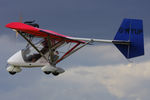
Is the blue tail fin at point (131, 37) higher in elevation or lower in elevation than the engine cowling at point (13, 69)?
higher

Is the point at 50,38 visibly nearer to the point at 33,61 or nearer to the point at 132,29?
the point at 33,61

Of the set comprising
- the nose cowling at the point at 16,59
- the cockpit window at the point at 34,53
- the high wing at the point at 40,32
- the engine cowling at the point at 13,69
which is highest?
the high wing at the point at 40,32

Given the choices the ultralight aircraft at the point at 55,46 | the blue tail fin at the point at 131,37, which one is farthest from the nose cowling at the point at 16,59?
the blue tail fin at the point at 131,37

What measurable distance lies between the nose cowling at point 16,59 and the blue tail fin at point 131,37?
8496mm

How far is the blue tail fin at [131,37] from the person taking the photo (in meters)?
38.2

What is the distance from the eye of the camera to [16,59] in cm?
3909

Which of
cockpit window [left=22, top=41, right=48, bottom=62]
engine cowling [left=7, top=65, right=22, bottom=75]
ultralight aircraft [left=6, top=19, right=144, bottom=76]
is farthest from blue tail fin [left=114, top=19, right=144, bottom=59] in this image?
engine cowling [left=7, top=65, right=22, bottom=75]

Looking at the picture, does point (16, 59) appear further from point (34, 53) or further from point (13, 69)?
point (34, 53)

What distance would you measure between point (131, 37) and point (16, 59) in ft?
33.5

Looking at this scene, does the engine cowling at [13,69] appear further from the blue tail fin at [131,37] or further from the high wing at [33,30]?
the blue tail fin at [131,37]

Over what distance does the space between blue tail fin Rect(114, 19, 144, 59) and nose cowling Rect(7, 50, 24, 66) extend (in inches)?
334

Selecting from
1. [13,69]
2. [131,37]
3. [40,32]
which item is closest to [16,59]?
[13,69]

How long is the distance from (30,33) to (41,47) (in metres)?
1.77

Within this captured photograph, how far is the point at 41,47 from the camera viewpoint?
127 feet
